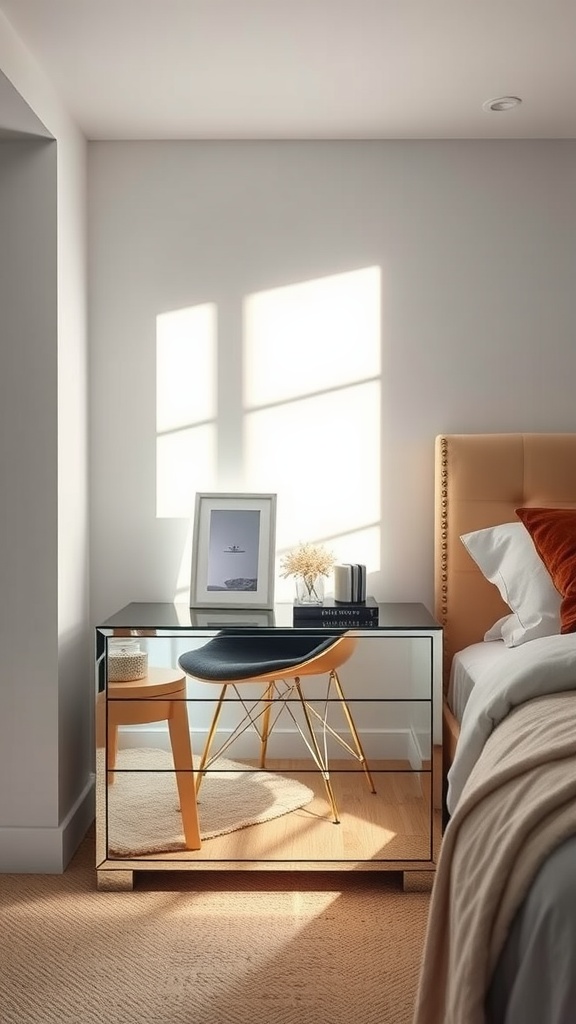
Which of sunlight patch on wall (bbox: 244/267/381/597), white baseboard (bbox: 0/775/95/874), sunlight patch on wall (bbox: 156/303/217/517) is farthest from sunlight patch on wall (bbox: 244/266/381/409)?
white baseboard (bbox: 0/775/95/874)

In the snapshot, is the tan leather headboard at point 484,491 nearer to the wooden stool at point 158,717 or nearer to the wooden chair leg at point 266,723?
the wooden chair leg at point 266,723

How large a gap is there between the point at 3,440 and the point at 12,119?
0.97 meters

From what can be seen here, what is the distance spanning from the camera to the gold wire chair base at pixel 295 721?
9.73ft

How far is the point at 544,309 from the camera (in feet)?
11.7

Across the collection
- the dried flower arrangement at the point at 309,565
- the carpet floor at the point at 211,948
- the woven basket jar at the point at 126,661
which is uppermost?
the dried flower arrangement at the point at 309,565

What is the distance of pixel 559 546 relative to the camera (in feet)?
9.86

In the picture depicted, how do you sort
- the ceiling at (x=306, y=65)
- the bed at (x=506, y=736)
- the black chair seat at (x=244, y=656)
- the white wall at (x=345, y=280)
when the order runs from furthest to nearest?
the white wall at (x=345, y=280), the black chair seat at (x=244, y=656), the ceiling at (x=306, y=65), the bed at (x=506, y=736)

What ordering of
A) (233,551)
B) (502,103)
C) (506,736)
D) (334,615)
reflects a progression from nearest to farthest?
(506,736) < (334,615) < (502,103) < (233,551)

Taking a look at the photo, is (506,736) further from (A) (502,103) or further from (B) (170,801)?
(A) (502,103)

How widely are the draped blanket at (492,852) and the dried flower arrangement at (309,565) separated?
1.30m

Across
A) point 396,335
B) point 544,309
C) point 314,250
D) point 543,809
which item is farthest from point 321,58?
point 543,809

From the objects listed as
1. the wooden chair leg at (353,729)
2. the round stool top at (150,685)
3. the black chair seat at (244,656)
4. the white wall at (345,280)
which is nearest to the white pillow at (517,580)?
the white wall at (345,280)

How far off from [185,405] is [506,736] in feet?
6.41

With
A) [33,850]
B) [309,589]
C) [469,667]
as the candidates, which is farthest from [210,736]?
[469,667]
